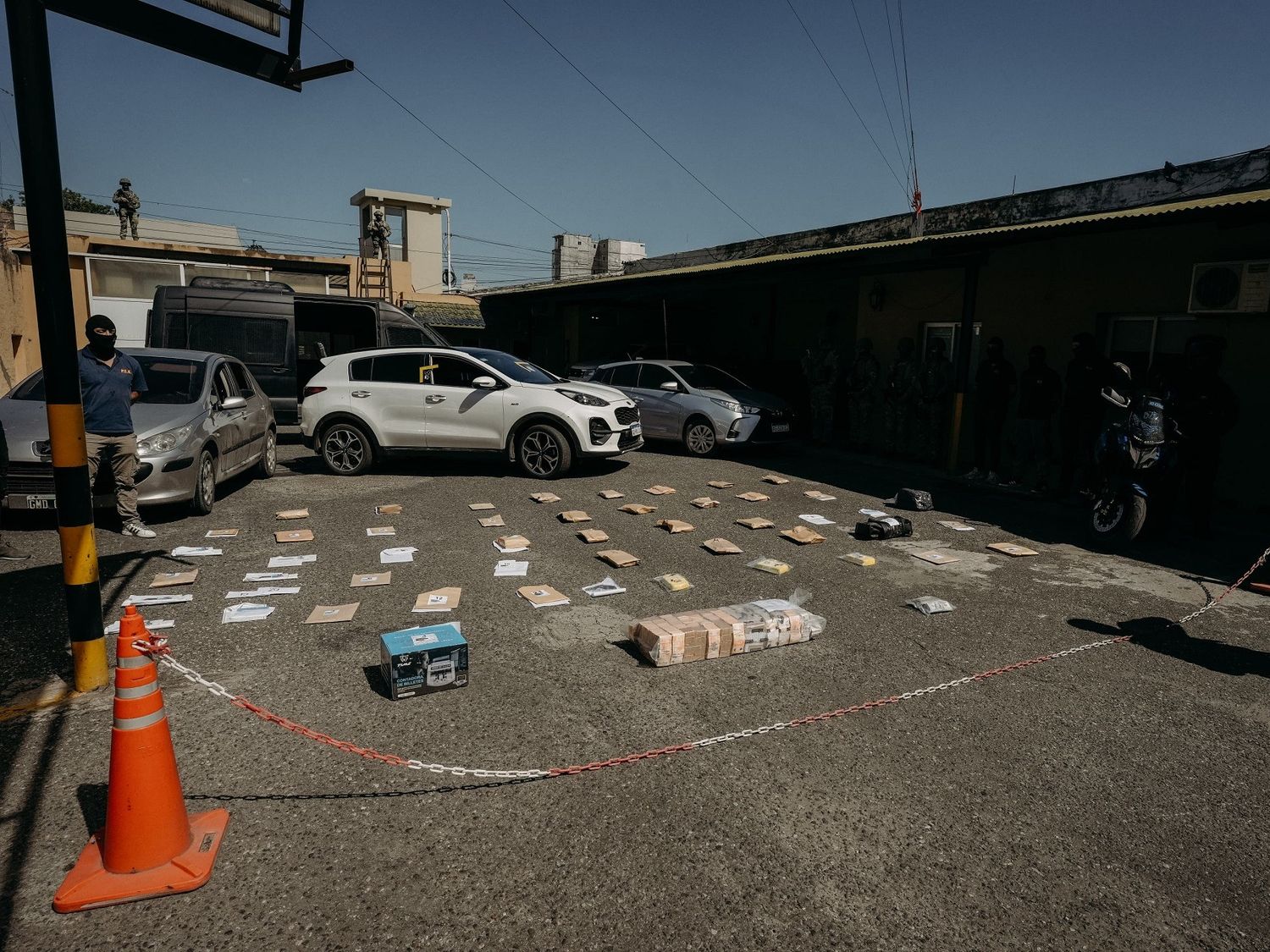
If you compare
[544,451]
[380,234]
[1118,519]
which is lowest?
[1118,519]

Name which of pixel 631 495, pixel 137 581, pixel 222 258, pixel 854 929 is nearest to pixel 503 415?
pixel 631 495

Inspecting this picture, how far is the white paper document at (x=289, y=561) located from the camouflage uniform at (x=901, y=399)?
9.18 m

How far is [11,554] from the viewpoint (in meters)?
6.12

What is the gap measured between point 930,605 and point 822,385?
8.71m

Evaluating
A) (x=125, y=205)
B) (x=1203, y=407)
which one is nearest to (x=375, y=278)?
(x=125, y=205)

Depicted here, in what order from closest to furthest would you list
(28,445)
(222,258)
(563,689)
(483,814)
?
(483,814)
(563,689)
(28,445)
(222,258)

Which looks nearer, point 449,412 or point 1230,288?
point 1230,288

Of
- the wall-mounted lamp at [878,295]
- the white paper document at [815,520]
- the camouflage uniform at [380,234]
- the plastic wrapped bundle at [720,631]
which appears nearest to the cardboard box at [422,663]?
the plastic wrapped bundle at [720,631]

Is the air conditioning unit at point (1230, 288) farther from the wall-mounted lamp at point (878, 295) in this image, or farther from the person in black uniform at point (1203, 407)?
the wall-mounted lamp at point (878, 295)

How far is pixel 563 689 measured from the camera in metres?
4.02

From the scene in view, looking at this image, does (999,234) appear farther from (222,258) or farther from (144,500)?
(222,258)

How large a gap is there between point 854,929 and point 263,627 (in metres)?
3.86

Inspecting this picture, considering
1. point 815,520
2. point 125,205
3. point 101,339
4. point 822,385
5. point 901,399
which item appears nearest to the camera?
point 101,339

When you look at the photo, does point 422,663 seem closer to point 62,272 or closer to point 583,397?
point 62,272
